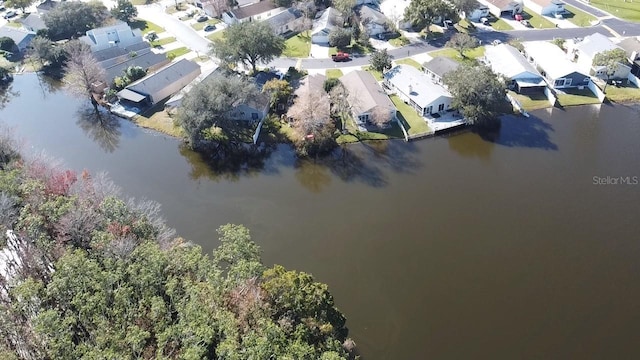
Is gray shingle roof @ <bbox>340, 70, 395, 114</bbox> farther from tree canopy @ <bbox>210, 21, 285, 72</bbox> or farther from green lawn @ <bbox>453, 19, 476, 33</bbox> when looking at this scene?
green lawn @ <bbox>453, 19, 476, 33</bbox>

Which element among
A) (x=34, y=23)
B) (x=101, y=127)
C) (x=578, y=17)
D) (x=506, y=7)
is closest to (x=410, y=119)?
(x=101, y=127)

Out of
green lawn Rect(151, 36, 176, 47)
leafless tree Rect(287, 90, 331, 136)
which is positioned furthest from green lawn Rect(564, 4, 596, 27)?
green lawn Rect(151, 36, 176, 47)

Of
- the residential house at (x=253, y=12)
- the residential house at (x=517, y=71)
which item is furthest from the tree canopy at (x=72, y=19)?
the residential house at (x=517, y=71)

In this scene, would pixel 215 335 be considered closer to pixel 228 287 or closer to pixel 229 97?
pixel 228 287

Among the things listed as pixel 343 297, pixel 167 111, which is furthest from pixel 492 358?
pixel 167 111

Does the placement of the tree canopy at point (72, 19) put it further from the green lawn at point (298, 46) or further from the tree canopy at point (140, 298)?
the tree canopy at point (140, 298)

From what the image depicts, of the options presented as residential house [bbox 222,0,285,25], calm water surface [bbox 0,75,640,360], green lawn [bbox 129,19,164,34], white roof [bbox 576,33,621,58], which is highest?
residential house [bbox 222,0,285,25]
